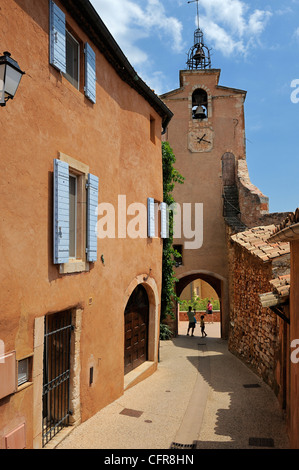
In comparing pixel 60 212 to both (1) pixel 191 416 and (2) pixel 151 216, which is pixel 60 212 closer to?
(2) pixel 151 216

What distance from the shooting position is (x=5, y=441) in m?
4.12

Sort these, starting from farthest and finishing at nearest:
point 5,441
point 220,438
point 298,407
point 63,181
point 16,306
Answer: point 220,438 → point 63,181 → point 298,407 → point 16,306 → point 5,441

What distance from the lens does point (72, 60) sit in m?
6.24

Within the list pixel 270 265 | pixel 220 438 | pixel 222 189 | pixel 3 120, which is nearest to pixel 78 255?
pixel 3 120

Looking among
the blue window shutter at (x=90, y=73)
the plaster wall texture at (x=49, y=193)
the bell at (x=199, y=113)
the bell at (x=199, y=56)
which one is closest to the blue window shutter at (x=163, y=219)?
the plaster wall texture at (x=49, y=193)

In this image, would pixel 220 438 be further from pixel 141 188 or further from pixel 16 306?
pixel 141 188

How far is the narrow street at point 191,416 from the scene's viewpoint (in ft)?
19.1

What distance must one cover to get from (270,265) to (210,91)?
12500 mm

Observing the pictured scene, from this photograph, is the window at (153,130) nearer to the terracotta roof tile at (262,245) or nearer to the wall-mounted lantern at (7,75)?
the terracotta roof tile at (262,245)

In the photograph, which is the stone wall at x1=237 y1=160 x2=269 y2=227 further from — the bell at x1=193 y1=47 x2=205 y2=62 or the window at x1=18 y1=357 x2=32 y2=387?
the window at x1=18 y1=357 x2=32 y2=387

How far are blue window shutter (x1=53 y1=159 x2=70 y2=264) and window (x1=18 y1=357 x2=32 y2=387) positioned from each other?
1.42 meters

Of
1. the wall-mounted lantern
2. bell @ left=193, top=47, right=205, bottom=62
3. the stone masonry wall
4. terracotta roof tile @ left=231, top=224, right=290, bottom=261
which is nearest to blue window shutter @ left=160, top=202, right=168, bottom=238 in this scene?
terracotta roof tile @ left=231, top=224, right=290, bottom=261

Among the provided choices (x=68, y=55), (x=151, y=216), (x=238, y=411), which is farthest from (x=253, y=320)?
(x=68, y=55)

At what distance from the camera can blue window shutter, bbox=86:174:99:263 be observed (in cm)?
623
